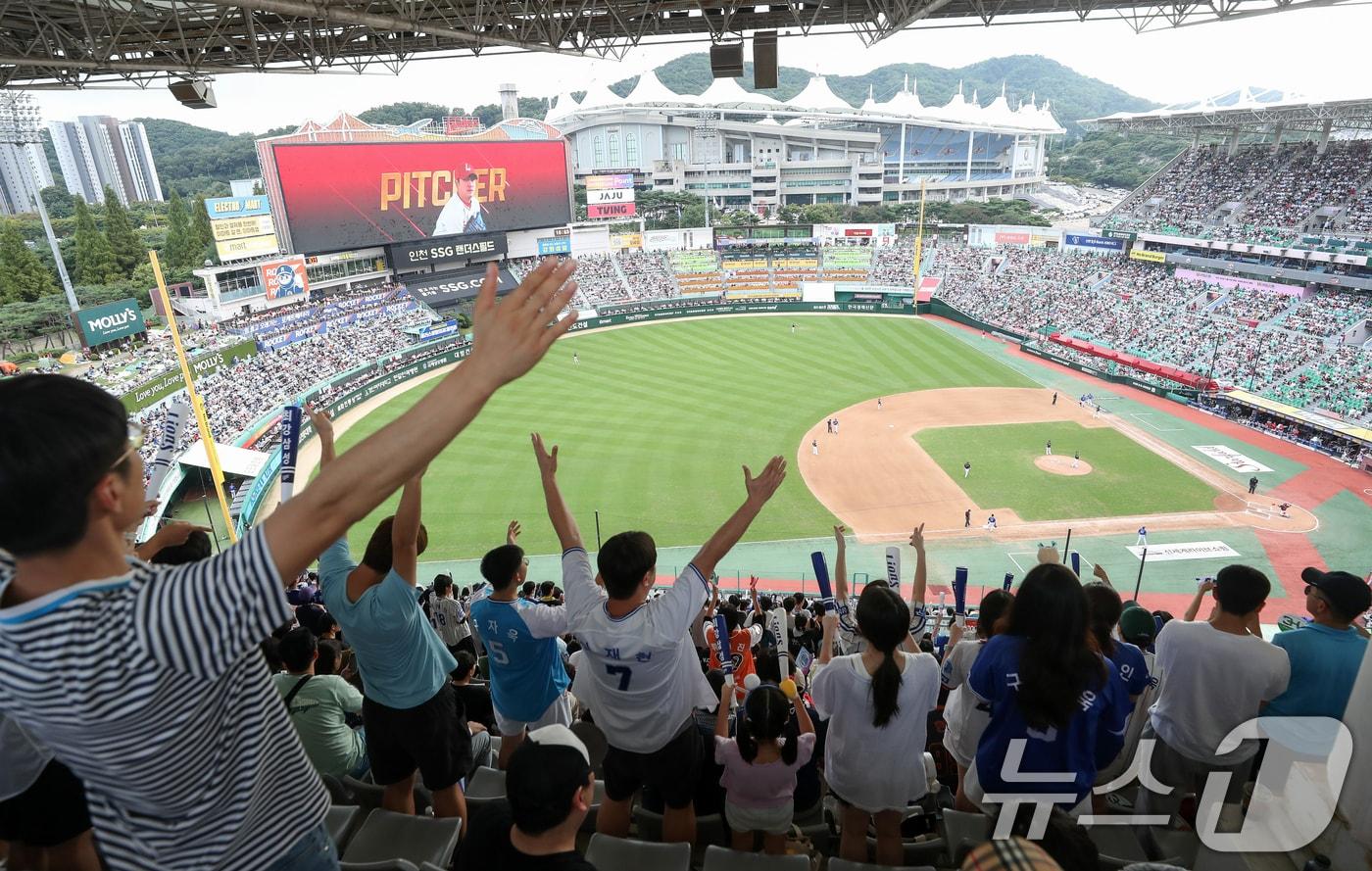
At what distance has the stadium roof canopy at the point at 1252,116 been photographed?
33500mm

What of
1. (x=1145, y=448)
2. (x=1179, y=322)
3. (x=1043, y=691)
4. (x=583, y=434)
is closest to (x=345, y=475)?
(x=1043, y=691)

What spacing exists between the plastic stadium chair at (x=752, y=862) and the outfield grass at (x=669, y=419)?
1594 centimetres

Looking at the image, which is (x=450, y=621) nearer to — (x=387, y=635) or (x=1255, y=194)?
(x=387, y=635)

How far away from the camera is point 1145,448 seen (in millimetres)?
24688

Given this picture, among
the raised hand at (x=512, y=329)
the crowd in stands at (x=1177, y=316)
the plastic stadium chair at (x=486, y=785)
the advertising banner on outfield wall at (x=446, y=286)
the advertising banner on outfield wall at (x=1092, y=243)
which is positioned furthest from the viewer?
the advertising banner on outfield wall at (x=1092, y=243)

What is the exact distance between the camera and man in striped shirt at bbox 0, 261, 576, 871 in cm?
131

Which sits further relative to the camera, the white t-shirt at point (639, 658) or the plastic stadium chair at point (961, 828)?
the plastic stadium chair at point (961, 828)

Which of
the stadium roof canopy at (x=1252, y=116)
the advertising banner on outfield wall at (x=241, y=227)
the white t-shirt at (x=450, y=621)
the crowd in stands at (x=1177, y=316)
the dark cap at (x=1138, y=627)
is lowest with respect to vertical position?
the crowd in stands at (x=1177, y=316)

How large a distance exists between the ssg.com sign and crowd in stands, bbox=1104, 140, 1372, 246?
165 feet

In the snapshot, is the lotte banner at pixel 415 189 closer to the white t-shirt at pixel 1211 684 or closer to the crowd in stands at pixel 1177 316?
the crowd in stands at pixel 1177 316

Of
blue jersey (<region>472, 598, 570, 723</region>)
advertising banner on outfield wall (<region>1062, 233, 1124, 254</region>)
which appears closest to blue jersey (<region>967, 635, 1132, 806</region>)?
blue jersey (<region>472, 598, 570, 723</region>)

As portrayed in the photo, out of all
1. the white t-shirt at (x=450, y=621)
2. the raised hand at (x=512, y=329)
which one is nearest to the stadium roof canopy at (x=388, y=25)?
the white t-shirt at (x=450, y=621)

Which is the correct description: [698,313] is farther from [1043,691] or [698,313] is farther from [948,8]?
[1043,691]

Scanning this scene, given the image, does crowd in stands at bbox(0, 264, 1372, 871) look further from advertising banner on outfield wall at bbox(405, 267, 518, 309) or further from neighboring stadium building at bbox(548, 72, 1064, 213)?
neighboring stadium building at bbox(548, 72, 1064, 213)
